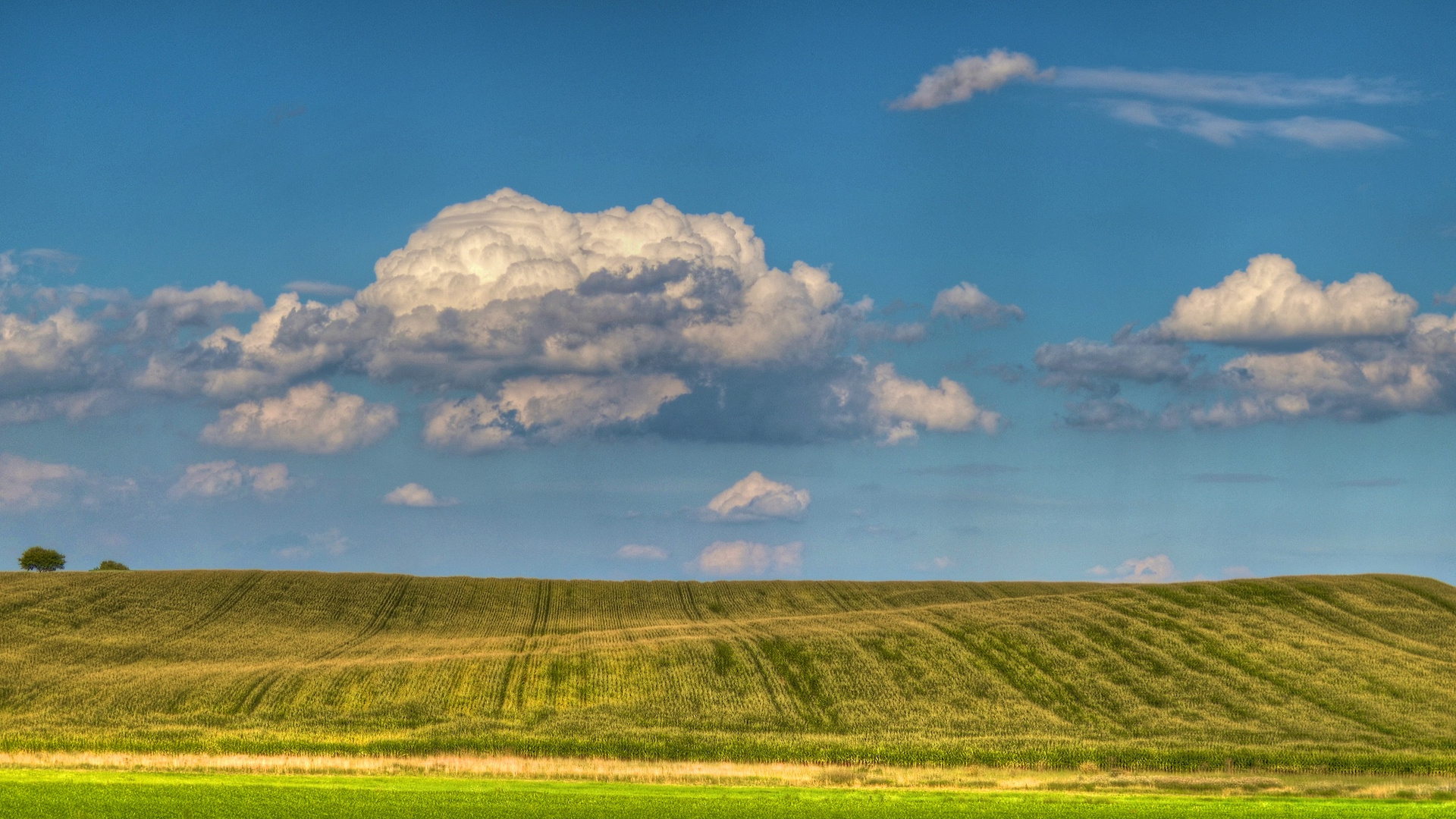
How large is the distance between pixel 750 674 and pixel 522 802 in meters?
32.3

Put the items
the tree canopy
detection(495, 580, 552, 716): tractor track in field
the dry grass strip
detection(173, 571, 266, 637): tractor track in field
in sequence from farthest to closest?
the tree canopy
detection(173, 571, 266, 637): tractor track in field
detection(495, 580, 552, 716): tractor track in field
the dry grass strip

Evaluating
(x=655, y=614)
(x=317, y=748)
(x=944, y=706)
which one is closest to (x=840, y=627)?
(x=944, y=706)

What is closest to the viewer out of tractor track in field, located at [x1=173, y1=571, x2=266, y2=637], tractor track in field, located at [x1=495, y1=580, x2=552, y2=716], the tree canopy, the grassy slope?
the grassy slope

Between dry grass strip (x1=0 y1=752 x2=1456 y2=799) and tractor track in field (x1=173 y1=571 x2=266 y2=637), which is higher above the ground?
tractor track in field (x1=173 y1=571 x2=266 y2=637)

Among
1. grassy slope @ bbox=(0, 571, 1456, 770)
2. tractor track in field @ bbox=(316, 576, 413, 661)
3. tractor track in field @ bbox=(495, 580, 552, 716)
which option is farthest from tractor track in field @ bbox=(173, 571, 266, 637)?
tractor track in field @ bbox=(495, 580, 552, 716)

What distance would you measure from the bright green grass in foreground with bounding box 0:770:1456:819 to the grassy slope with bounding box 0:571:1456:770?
1163 cm

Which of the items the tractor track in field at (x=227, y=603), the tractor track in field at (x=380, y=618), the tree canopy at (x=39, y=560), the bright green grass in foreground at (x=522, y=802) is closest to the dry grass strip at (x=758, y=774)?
the bright green grass in foreground at (x=522, y=802)

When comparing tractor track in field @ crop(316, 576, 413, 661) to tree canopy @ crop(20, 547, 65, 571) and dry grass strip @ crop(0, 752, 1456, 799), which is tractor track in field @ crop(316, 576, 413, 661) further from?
tree canopy @ crop(20, 547, 65, 571)

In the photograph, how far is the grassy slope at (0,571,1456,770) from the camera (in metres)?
52.9

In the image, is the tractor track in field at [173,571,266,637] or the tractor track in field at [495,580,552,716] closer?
the tractor track in field at [495,580,552,716]

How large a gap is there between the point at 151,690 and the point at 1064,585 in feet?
265

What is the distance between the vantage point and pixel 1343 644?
73875 mm

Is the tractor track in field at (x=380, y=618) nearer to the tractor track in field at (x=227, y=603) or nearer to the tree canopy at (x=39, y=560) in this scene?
the tractor track in field at (x=227, y=603)

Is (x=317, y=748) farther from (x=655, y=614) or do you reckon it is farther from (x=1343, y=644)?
(x=1343, y=644)
